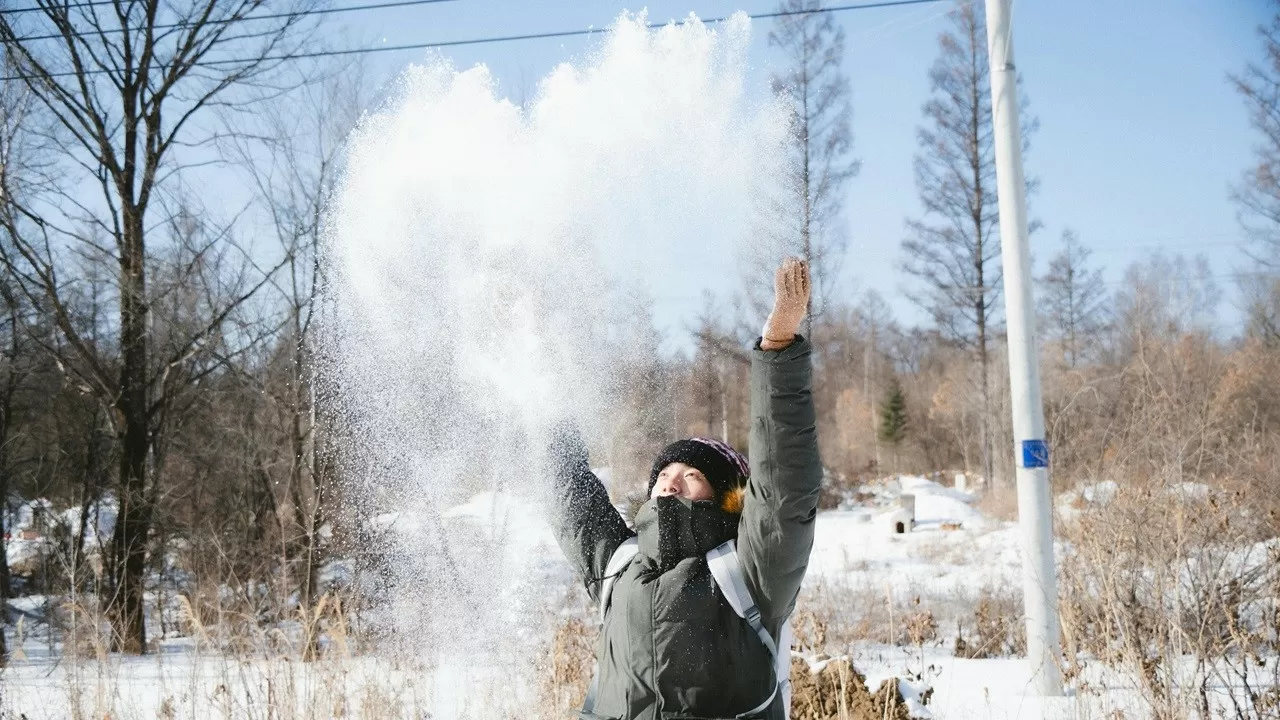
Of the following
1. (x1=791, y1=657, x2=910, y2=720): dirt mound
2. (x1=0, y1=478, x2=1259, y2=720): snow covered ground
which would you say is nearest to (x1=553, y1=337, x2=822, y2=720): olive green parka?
(x1=791, y1=657, x2=910, y2=720): dirt mound

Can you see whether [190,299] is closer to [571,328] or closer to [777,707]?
[571,328]

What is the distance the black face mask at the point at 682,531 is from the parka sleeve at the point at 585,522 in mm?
425

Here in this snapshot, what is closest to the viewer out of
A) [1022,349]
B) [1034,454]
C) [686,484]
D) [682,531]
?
[682,531]

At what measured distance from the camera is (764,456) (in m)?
2.06

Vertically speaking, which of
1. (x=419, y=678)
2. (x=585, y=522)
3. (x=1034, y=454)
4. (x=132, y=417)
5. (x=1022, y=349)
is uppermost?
(x=132, y=417)

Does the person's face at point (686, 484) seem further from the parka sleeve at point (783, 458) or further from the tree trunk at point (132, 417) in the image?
the tree trunk at point (132, 417)

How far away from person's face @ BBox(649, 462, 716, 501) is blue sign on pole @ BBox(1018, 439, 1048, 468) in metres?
3.72

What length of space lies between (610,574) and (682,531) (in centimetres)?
35

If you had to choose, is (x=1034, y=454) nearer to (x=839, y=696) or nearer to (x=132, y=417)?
(x=839, y=696)

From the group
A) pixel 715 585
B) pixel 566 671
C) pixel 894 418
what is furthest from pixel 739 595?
pixel 894 418

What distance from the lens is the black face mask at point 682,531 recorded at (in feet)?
7.42

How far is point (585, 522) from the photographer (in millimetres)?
2760

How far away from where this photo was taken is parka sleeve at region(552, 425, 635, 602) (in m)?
2.71

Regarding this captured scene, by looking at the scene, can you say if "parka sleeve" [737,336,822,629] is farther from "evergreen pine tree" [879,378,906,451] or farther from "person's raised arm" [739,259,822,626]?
"evergreen pine tree" [879,378,906,451]
